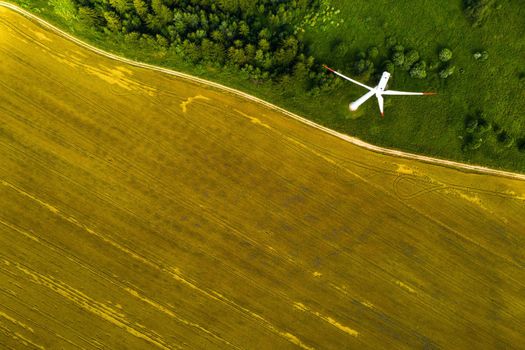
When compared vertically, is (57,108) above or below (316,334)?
above

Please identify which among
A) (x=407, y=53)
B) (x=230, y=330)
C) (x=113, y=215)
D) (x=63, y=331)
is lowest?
(x=63, y=331)

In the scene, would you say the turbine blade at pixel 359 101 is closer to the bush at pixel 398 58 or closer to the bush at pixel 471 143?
the bush at pixel 398 58

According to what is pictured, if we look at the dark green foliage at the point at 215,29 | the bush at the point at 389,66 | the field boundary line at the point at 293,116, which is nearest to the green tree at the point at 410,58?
the bush at the point at 389,66

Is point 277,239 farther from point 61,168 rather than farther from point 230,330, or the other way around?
point 61,168

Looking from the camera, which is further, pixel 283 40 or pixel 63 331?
pixel 63 331

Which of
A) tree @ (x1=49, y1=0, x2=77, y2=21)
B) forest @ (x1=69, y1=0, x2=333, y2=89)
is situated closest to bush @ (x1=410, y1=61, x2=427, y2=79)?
forest @ (x1=69, y1=0, x2=333, y2=89)

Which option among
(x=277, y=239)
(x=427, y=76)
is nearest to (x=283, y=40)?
(x=427, y=76)
